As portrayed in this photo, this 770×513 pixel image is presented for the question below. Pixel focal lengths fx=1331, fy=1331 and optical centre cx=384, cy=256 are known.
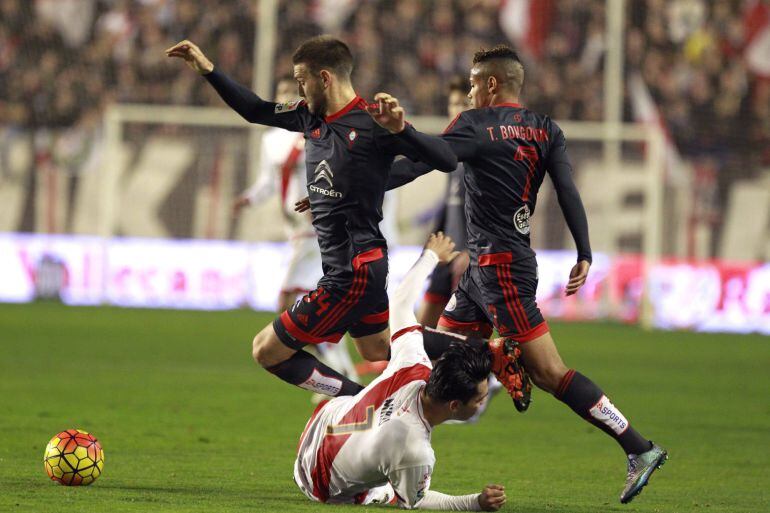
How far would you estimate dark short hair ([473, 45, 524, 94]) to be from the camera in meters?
6.54

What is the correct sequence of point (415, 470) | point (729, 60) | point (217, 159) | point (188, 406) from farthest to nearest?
1. point (729, 60)
2. point (217, 159)
3. point (188, 406)
4. point (415, 470)

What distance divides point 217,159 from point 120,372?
27.9 feet

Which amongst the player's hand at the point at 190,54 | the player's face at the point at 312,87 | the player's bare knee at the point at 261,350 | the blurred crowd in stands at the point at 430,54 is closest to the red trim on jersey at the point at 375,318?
the player's bare knee at the point at 261,350

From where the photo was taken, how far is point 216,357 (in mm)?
12836

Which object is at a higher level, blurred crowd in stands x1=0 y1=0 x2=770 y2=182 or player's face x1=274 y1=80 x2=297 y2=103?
blurred crowd in stands x1=0 y1=0 x2=770 y2=182

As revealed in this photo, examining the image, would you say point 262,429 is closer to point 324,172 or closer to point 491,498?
point 324,172

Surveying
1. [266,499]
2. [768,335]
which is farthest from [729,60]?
[266,499]

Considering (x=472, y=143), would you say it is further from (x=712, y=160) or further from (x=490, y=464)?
(x=712, y=160)

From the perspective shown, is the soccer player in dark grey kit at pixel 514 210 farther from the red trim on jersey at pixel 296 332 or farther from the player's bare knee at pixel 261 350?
the player's bare knee at pixel 261 350

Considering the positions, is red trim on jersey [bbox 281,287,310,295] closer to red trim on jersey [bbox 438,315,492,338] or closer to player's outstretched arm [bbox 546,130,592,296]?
red trim on jersey [bbox 438,315,492,338]

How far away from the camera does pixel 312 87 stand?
6.32 m

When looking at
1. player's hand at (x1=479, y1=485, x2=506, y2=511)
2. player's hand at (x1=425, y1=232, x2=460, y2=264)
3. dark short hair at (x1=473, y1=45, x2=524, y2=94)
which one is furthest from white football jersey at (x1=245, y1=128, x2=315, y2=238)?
player's hand at (x1=479, y1=485, x2=506, y2=511)

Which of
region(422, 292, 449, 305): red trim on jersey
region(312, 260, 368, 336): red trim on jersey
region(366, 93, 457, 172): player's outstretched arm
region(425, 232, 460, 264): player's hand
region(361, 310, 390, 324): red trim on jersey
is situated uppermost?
region(366, 93, 457, 172): player's outstretched arm

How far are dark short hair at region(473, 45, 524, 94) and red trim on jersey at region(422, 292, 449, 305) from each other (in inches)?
78.7
